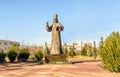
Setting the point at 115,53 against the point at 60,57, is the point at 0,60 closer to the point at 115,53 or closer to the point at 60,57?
the point at 60,57

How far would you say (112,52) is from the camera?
49.0 ft

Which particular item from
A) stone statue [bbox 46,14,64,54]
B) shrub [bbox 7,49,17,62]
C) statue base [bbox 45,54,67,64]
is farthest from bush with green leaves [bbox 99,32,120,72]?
shrub [bbox 7,49,17,62]

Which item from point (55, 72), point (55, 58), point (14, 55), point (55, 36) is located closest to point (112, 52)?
point (55, 72)

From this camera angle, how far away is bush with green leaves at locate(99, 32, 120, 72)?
48.2 ft

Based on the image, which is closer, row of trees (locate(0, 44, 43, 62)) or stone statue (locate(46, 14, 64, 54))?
stone statue (locate(46, 14, 64, 54))

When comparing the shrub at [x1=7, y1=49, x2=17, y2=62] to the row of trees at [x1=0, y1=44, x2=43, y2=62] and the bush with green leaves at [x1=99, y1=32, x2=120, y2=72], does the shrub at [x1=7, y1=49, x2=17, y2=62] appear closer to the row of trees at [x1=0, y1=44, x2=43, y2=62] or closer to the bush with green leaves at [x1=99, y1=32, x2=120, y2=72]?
the row of trees at [x1=0, y1=44, x2=43, y2=62]

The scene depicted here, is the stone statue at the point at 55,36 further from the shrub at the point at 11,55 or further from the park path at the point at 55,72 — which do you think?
the shrub at the point at 11,55

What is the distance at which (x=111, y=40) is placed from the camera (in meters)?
15.1

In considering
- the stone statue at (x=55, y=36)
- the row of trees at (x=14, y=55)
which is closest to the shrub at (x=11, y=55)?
the row of trees at (x=14, y=55)

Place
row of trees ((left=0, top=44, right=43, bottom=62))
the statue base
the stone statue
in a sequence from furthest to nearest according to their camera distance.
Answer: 1. row of trees ((left=0, top=44, right=43, bottom=62))
2. the stone statue
3. the statue base

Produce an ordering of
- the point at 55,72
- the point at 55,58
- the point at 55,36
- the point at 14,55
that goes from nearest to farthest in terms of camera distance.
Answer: the point at 55,72 < the point at 55,58 < the point at 55,36 < the point at 14,55

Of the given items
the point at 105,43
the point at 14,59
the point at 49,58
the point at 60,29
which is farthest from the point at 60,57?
the point at 14,59

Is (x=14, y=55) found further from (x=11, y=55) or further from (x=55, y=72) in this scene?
(x=55, y=72)

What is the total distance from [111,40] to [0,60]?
2077cm
